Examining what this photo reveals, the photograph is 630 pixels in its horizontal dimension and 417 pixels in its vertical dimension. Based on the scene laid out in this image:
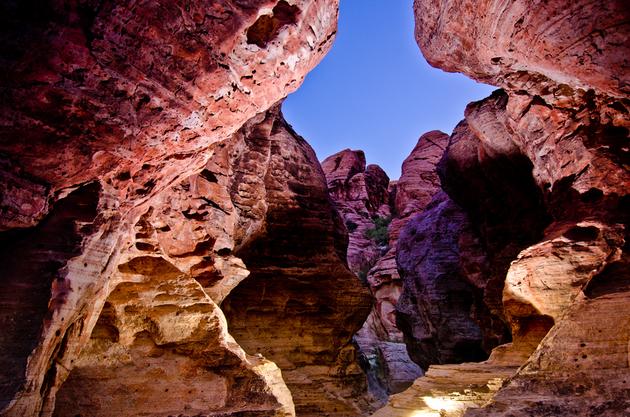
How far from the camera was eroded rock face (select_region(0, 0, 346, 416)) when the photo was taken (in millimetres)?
3625

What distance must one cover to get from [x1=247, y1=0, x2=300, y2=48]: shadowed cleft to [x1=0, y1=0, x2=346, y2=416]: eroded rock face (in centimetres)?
2

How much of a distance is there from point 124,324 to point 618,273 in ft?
25.9

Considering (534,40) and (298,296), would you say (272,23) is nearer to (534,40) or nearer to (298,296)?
(534,40)

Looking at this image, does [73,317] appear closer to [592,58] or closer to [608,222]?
[592,58]

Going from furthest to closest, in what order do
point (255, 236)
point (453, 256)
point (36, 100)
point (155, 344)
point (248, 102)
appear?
point (453, 256)
point (255, 236)
point (155, 344)
point (248, 102)
point (36, 100)

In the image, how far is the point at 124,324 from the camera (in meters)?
6.28

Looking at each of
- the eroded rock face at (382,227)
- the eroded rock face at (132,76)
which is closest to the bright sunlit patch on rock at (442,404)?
the eroded rock face at (132,76)

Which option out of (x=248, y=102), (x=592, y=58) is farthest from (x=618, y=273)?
(x=248, y=102)

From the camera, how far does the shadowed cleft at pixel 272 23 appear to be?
4.54m

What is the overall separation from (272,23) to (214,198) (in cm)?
462

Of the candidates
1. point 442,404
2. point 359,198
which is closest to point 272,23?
point 442,404

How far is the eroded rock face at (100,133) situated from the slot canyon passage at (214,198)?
0.07 ft

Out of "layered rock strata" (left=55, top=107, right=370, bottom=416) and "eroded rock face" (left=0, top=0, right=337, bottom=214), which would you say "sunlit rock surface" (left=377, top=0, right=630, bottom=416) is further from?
"layered rock strata" (left=55, top=107, right=370, bottom=416)

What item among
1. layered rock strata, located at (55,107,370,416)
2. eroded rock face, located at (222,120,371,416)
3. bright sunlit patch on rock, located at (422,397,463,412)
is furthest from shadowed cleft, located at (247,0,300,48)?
eroded rock face, located at (222,120,371,416)
